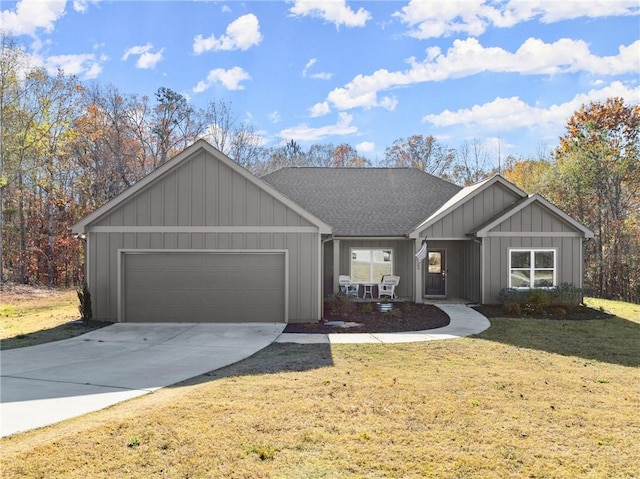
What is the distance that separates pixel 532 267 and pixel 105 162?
27.8m

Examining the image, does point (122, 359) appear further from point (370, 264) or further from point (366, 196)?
point (366, 196)

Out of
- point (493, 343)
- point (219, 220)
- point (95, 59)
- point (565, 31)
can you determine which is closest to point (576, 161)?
point (565, 31)

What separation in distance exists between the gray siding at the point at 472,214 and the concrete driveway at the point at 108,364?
25.5 ft

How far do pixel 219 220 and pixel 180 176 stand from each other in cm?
180

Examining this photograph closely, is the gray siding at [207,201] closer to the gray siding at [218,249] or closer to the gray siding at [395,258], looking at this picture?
the gray siding at [218,249]

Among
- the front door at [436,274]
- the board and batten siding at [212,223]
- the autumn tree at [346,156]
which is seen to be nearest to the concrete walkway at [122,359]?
the board and batten siding at [212,223]

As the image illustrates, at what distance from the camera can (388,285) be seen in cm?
1748

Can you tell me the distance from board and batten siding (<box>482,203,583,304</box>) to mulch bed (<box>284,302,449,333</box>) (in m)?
2.71

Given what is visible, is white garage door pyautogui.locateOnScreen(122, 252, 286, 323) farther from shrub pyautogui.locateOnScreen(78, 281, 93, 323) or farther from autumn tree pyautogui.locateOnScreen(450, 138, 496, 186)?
autumn tree pyautogui.locateOnScreen(450, 138, 496, 186)

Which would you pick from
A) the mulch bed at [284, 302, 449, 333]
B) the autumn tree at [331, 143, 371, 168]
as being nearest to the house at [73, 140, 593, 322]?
the mulch bed at [284, 302, 449, 333]

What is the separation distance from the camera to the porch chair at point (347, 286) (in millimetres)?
17031

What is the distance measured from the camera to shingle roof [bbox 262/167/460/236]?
17.9 metres

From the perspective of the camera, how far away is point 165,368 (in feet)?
26.3

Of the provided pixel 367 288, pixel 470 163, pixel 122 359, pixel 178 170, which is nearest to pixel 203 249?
pixel 178 170
